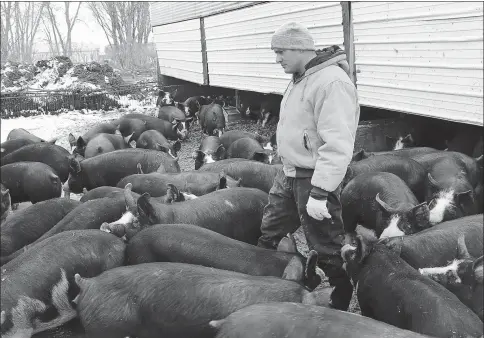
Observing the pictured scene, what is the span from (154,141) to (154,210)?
15.0 feet

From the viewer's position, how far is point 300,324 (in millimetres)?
2846

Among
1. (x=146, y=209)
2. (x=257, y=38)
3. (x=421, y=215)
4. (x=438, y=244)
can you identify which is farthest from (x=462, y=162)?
(x=257, y=38)

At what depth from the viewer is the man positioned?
3.63m

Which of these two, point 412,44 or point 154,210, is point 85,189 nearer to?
point 154,210

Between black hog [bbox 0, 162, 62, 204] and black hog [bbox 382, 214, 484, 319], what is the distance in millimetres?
4666

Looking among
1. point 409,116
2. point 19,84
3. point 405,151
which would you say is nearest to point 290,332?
point 405,151

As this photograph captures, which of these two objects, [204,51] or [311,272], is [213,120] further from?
[311,272]

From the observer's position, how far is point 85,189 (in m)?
7.46

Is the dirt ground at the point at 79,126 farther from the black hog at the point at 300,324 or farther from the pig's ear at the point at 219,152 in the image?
the black hog at the point at 300,324

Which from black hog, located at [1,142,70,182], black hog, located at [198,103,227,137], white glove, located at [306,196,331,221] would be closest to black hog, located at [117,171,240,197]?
black hog, located at [1,142,70,182]

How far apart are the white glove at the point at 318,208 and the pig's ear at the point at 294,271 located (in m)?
0.35

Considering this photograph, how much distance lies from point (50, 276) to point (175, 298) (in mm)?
1313

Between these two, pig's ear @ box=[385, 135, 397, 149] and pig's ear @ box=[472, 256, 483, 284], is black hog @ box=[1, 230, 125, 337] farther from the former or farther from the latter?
pig's ear @ box=[385, 135, 397, 149]

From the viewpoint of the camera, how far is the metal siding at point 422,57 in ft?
19.9
